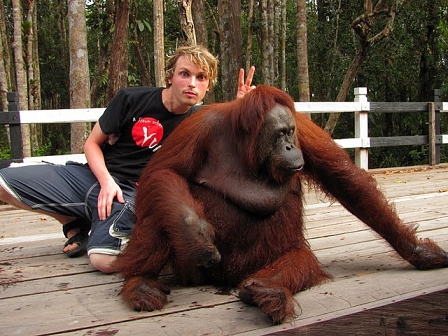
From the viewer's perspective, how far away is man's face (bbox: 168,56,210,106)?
8.46ft

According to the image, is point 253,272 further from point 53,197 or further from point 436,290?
point 53,197

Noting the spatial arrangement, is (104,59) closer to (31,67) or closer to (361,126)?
(31,67)

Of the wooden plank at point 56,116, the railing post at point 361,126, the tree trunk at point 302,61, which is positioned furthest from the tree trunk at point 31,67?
the railing post at point 361,126

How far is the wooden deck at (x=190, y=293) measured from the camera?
1.67 m

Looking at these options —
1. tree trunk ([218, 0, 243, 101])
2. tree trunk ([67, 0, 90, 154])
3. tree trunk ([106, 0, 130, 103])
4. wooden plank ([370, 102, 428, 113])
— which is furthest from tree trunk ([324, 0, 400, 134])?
tree trunk ([67, 0, 90, 154])

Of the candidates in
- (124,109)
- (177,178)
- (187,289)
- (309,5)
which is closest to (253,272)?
(187,289)

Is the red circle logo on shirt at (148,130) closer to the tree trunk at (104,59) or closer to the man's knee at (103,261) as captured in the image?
the man's knee at (103,261)

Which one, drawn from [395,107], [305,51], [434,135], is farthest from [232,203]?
[305,51]

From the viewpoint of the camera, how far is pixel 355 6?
13594 millimetres

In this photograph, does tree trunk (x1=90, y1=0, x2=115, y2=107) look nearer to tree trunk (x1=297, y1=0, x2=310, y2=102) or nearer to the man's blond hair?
tree trunk (x1=297, y1=0, x2=310, y2=102)

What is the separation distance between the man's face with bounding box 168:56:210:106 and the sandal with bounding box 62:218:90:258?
38.4 inches

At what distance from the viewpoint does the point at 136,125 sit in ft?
9.07

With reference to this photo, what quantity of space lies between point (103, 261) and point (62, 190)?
1.87 feet

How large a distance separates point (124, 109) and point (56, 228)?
1378 millimetres
